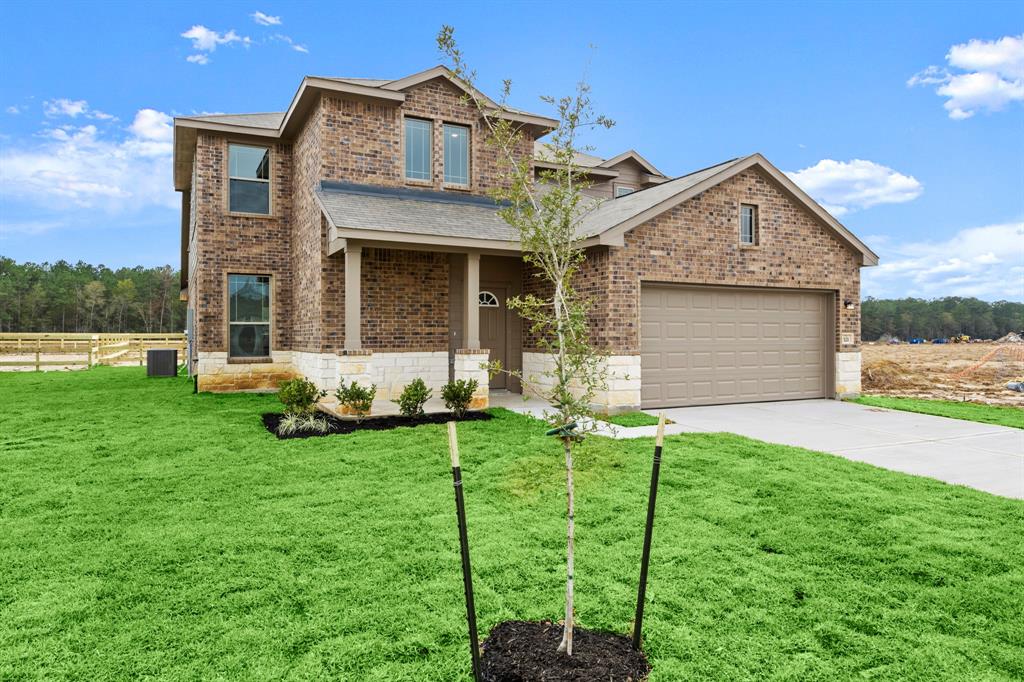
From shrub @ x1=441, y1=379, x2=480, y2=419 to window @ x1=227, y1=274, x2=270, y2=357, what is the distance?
632 cm

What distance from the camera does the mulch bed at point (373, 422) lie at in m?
9.61

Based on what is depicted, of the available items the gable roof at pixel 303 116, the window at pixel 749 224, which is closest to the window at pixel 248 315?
the gable roof at pixel 303 116

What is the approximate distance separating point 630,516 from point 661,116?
14.7m

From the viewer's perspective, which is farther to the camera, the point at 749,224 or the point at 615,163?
the point at 615,163

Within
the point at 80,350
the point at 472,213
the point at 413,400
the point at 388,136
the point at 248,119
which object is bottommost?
the point at 413,400

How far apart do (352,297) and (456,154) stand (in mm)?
4865

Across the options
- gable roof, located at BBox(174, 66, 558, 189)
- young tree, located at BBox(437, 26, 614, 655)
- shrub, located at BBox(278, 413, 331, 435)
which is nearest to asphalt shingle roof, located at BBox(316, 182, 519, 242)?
gable roof, located at BBox(174, 66, 558, 189)

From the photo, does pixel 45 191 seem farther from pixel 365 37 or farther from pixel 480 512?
pixel 480 512

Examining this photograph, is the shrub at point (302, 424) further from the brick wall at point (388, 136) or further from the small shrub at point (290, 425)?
the brick wall at point (388, 136)

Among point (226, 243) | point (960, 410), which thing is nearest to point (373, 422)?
point (226, 243)

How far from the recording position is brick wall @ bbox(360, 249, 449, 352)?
12.2 m

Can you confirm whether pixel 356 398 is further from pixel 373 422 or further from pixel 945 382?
pixel 945 382

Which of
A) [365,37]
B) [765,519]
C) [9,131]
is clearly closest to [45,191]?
[9,131]

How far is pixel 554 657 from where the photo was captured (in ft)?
10.3
